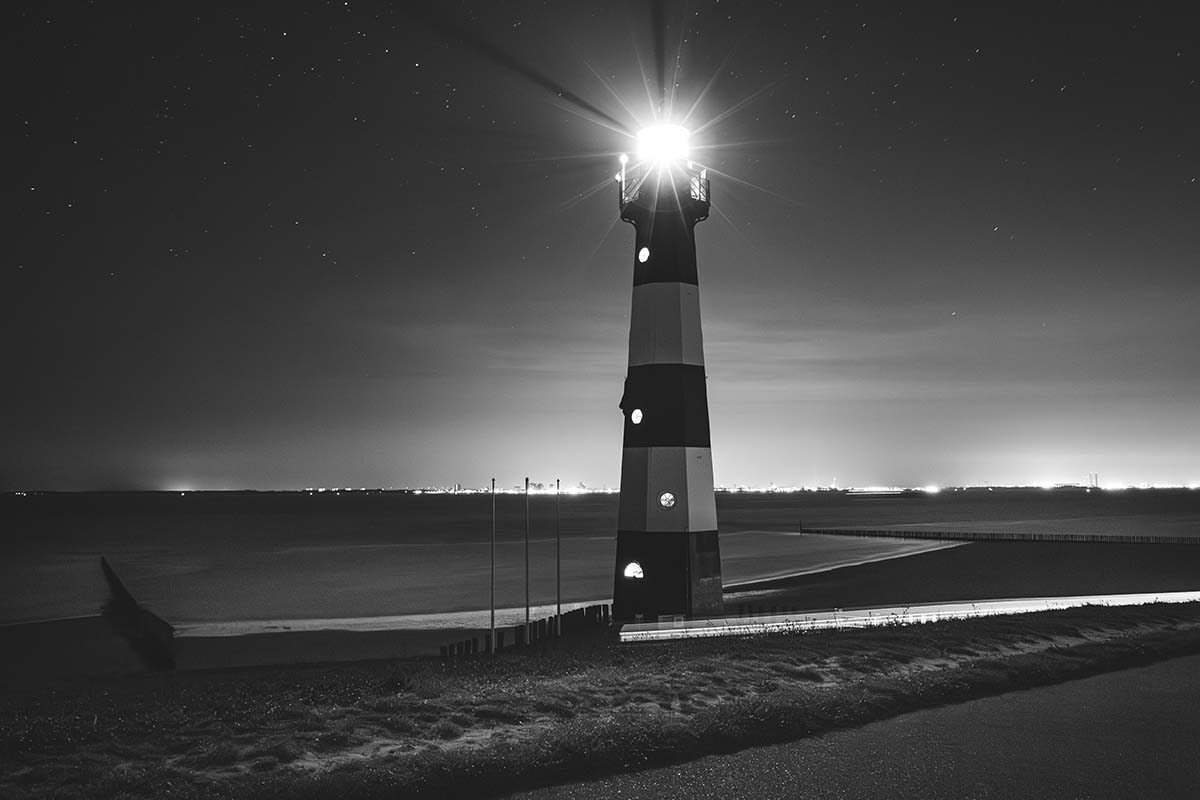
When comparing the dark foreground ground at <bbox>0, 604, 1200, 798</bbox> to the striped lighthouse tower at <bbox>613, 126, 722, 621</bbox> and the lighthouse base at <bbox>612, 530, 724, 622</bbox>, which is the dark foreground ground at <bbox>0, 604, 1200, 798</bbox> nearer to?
the lighthouse base at <bbox>612, 530, 724, 622</bbox>

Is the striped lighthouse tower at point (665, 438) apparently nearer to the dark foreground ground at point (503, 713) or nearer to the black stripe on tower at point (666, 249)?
the black stripe on tower at point (666, 249)

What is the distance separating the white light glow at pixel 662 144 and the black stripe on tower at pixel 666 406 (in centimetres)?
451

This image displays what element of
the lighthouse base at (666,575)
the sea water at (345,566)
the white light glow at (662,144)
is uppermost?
the white light glow at (662,144)

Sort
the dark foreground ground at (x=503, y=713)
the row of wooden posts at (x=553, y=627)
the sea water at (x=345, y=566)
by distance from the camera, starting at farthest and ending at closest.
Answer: the sea water at (x=345, y=566) < the row of wooden posts at (x=553, y=627) < the dark foreground ground at (x=503, y=713)

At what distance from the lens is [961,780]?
7539 mm

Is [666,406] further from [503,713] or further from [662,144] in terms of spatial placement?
[503,713]

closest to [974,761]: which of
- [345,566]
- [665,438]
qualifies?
[665,438]

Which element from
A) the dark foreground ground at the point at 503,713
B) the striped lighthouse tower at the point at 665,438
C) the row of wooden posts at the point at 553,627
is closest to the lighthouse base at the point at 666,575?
the striped lighthouse tower at the point at 665,438

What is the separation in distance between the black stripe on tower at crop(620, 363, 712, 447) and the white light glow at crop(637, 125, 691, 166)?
4514 mm

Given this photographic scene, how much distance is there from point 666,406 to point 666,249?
3218 mm

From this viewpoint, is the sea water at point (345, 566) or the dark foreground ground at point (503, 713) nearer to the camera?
the dark foreground ground at point (503, 713)

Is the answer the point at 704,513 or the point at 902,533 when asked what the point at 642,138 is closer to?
the point at 704,513

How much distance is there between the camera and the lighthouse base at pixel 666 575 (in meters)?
16.9

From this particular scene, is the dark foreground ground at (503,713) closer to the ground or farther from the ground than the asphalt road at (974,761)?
farther from the ground
